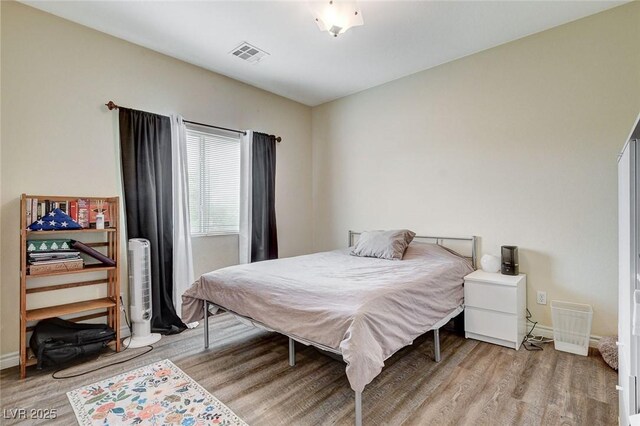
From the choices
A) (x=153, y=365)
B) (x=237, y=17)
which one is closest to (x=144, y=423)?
(x=153, y=365)

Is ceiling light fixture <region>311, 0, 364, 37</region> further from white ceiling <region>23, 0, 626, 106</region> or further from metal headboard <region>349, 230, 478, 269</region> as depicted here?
metal headboard <region>349, 230, 478, 269</region>

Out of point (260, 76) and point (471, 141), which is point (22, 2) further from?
point (471, 141)

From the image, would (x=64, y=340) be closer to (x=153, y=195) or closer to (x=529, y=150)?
(x=153, y=195)

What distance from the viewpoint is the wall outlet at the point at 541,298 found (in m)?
2.88

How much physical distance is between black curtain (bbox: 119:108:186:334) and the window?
1.12ft

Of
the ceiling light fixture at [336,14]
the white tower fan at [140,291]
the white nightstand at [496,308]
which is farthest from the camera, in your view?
the white tower fan at [140,291]

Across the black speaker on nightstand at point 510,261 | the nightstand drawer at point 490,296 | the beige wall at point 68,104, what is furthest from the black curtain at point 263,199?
the black speaker on nightstand at point 510,261

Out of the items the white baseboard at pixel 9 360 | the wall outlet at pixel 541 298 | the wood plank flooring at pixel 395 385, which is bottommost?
the wood plank flooring at pixel 395 385

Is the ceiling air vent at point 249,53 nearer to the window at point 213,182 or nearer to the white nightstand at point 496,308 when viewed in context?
the window at point 213,182

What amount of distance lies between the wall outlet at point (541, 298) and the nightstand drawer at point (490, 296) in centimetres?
54

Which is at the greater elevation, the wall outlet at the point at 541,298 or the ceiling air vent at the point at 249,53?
the ceiling air vent at the point at 249,53

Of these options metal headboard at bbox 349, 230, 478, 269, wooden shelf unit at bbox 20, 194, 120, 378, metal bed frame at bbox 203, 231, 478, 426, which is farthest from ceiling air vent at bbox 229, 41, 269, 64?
metal headboard at bbox 349, 230, 478, 269

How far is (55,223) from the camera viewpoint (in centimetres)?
240

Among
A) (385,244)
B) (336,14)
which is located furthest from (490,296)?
(336,14)
